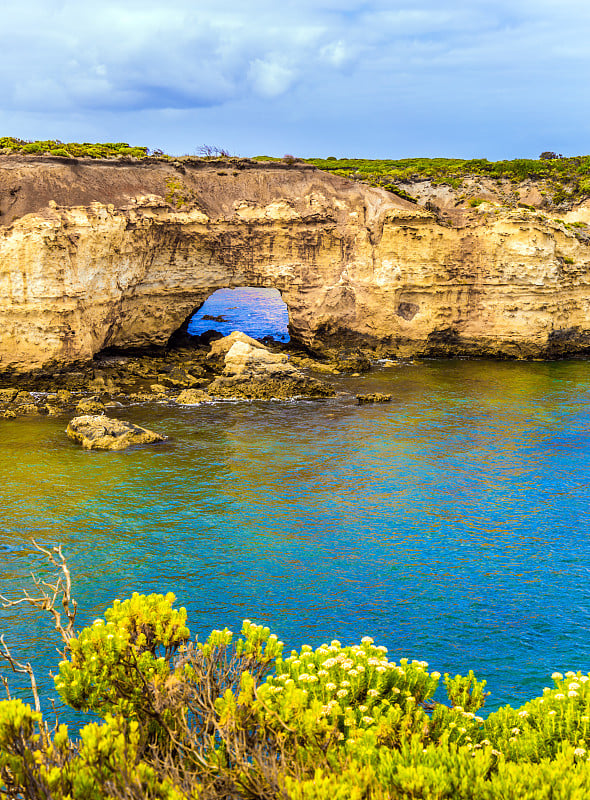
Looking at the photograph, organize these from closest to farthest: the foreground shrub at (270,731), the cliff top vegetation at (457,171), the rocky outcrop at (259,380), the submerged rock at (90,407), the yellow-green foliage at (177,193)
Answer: the foreground shrub at (270,731), the submerged rock at (90,407), the rocky outcrop at (259,380), the yellow-green foliage at (177,193), the cliff top vegetation at (457,171)

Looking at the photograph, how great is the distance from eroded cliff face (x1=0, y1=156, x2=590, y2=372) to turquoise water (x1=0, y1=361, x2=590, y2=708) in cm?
1394

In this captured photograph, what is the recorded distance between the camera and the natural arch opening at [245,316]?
3238 inches

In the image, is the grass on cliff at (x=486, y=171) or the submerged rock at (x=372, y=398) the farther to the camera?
the grass on cliff at (x=486, y=171)

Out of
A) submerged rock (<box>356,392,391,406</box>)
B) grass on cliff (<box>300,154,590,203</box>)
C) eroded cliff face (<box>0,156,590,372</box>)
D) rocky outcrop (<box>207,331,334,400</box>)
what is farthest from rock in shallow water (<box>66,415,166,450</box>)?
grass on cliff (<box>300,154,590,203</box>)

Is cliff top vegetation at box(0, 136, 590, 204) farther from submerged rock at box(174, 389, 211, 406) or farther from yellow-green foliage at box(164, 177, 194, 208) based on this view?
submerged rock at box(174, 389, 211, 406)

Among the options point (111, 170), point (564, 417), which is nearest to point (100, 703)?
point (564, 417)

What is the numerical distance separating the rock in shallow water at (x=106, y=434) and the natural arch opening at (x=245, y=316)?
30073 mm

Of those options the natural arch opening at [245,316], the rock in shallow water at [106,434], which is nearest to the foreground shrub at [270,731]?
the rock in shallow water at [106,434]

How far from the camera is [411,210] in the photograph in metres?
62.1

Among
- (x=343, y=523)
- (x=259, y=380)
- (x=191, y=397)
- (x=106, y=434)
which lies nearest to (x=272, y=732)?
(x=343, y=523)

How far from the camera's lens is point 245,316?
333ft

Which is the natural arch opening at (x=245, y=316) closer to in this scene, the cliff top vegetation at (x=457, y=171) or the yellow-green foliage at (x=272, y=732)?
the cliff top vegetation at (x=457, y=171)

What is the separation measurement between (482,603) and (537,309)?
43130 millimetres

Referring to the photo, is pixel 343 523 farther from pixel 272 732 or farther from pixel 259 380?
pixel 259 380
